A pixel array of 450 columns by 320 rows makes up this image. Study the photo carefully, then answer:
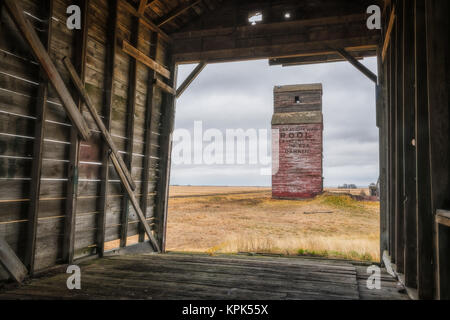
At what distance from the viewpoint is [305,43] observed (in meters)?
6.75

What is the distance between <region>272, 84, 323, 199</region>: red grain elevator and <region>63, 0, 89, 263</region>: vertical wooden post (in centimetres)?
1805

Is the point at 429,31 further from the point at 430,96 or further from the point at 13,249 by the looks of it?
the point at 13,249

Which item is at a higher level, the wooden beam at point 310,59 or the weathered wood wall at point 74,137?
the wooden beam at point 310,59

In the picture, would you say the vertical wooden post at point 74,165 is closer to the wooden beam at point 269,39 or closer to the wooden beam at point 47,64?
the wooden beam at point 47,64

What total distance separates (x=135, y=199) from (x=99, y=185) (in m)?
0.85

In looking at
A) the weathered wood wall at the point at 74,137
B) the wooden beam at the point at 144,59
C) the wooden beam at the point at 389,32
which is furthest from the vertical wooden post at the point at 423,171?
the wooden beam at the point at 144,59

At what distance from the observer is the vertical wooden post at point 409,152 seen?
3.36 m

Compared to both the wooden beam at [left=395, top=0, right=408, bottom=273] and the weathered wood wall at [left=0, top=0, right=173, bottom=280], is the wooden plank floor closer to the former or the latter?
the wooden beam at [left=395, top=0, right=408, bottom=273]

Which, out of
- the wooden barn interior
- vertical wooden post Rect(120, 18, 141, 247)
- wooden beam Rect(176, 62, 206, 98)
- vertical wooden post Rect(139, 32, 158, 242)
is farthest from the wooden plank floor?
wooden beam Rect(176, 62, 206, 98)

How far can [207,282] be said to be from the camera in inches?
149

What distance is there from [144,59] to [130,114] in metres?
1.25

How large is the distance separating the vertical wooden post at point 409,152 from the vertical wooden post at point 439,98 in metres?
0.94

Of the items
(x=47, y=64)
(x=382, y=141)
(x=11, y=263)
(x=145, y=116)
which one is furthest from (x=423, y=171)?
(x=145, y=116)
